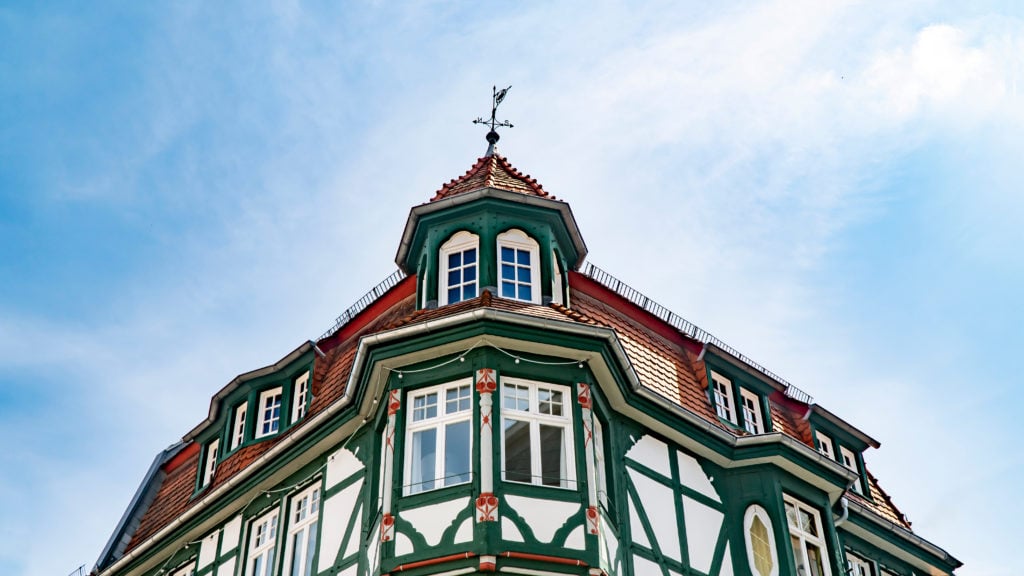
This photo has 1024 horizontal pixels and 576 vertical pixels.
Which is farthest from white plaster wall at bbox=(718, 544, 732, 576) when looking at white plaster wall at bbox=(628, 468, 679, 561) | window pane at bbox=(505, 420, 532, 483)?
window pane at bbox=(505, 420, 532, 483)

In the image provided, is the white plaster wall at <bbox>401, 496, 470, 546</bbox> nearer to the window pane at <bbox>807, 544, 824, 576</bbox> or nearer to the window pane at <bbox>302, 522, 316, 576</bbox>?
the window pane at <bbox>302, 522, 316, 576</bbox>

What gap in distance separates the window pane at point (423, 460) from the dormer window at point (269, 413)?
20.5 ft

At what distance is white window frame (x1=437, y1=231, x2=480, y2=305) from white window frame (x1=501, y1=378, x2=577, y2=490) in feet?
9.73

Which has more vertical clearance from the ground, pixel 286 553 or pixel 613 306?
pixel 613 306

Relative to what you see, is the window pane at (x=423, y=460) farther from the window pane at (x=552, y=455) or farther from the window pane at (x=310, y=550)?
the window pane at (x=310, y=550)

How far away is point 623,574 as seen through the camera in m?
23.0

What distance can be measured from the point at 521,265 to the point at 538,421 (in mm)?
4202

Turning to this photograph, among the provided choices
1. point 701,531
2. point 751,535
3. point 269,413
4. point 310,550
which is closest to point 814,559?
point 751,535

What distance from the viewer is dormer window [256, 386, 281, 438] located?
2897 cm

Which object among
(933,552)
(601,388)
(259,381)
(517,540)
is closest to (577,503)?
(517,540)

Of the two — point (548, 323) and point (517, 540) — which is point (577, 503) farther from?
point (548, 323)

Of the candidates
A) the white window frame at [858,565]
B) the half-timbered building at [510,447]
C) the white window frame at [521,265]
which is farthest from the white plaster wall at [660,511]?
the white window frame at [858,565]

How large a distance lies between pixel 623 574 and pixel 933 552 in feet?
36.9

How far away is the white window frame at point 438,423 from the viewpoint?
74.2 feet
